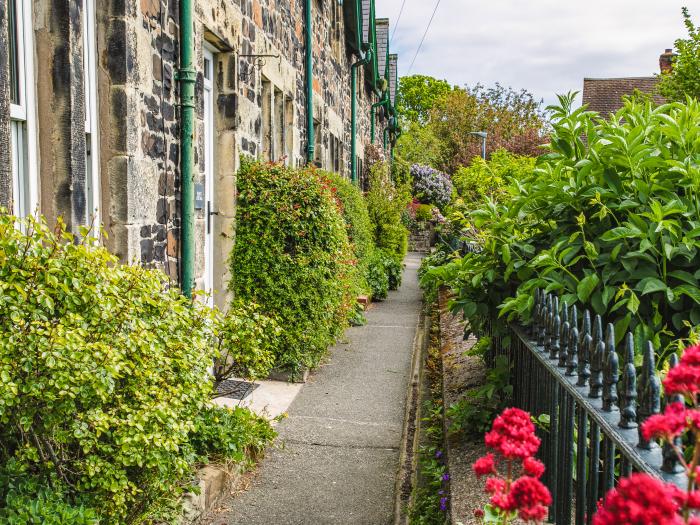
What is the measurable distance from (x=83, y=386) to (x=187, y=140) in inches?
125

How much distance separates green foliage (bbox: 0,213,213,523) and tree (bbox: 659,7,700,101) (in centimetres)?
1899

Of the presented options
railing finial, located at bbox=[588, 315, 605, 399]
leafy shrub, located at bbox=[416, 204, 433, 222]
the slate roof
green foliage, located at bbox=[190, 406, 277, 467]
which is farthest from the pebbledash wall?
the slate roof

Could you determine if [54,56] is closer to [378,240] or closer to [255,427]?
[255,427]

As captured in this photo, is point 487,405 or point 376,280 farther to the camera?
point 376,280

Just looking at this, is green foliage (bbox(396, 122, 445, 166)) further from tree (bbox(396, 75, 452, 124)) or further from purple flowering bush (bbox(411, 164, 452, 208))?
tree (bbox(396, 75, 452, 124))

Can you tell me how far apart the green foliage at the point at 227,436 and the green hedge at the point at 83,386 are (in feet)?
2.48

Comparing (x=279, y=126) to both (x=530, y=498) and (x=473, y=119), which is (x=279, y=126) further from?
(x=473, y=119)

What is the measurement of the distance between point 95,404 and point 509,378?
2.33 metres

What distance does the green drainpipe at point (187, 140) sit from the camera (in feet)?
17.7

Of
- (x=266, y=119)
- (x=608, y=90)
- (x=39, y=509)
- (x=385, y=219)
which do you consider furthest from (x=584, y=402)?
(x=608, y=90)

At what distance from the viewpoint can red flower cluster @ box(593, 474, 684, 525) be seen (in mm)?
1015

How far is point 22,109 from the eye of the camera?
12.3ft

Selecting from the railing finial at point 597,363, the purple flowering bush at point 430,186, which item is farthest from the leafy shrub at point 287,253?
the purple flowering bush at point 430,186

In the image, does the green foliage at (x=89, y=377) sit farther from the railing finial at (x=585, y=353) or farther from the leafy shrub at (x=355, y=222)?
the leafy shrub at (x=355, y=222)
